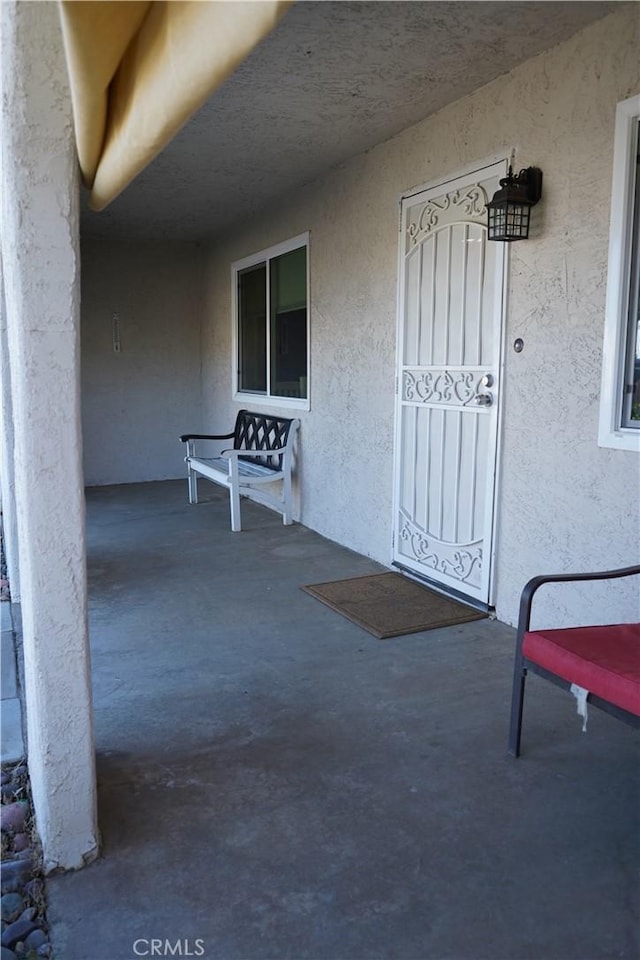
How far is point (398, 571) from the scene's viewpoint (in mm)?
4414

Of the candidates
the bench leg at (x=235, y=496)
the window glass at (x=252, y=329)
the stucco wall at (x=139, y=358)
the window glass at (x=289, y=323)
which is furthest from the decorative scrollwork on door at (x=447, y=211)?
the stucco wall at (x=139, y=358)

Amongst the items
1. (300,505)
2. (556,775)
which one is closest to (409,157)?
(300,505)

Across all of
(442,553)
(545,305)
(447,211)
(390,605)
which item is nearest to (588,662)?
(545,305)

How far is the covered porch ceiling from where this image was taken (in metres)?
2.76

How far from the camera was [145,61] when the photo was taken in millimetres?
1196

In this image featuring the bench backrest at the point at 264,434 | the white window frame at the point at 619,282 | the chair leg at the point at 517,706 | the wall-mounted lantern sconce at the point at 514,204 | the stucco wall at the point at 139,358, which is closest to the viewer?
the chair leg at the point at 517,706

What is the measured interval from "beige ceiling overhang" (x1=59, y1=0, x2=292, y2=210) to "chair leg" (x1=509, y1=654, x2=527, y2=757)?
71.0 inches

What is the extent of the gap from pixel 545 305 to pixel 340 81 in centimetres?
147

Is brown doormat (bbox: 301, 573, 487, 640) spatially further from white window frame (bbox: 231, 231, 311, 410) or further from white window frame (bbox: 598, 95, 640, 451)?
white window frame (bbox: 231, 231, 311, 410)

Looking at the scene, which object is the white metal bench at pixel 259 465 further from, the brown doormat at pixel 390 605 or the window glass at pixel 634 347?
the window glass at pixel 634 347

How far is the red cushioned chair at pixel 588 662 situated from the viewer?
191 cm

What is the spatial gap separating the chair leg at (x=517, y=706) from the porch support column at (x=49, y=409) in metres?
1.31

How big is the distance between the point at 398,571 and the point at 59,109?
131 inches

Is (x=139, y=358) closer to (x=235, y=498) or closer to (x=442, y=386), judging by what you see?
(x=235, y=498)
